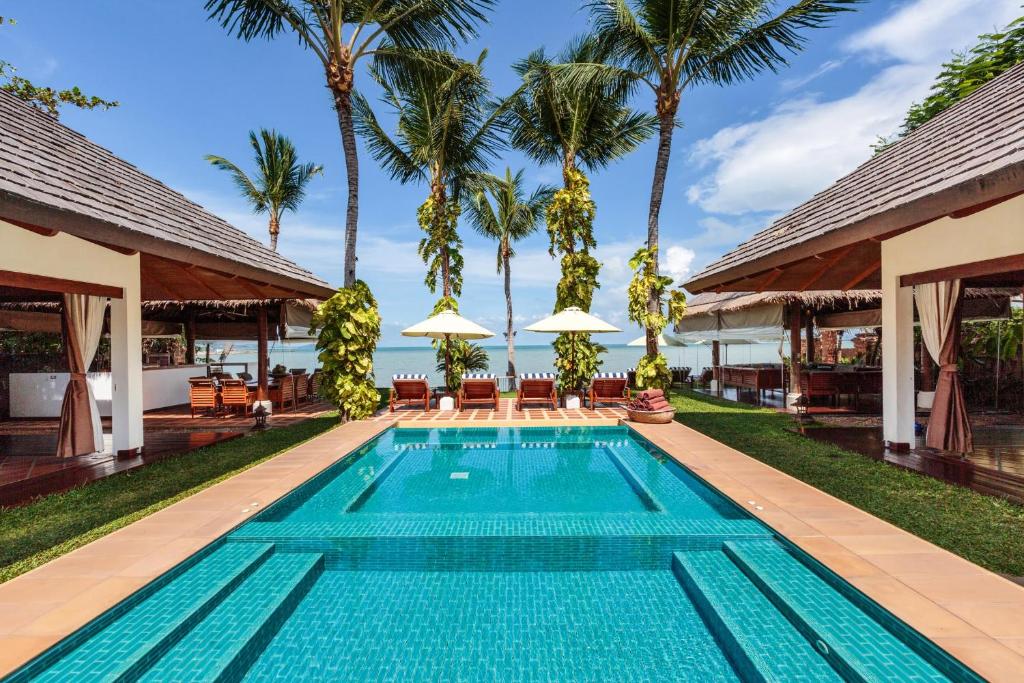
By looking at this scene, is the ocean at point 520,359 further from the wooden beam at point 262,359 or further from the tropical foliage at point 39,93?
the tropical foliage at point 39,93

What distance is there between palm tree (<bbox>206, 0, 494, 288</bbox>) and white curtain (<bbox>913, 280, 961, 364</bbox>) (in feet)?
30.5

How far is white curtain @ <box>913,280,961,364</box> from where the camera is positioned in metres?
6.69

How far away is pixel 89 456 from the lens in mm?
7172

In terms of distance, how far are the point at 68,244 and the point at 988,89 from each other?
39.6ft

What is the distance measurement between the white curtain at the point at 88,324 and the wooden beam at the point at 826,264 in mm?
10604

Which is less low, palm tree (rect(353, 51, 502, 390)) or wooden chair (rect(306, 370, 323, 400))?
palm tree (rect(353, 51, 502, 390))

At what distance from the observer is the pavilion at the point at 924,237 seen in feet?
13.7

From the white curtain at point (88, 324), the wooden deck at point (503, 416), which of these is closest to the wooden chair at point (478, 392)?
the wooden deck at point (503, 416)

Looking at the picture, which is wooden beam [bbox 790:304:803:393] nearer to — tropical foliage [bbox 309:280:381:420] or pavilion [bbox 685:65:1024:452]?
pavilion [bbox 685:65:1024:452]

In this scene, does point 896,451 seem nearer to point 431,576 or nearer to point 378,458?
point 431,576

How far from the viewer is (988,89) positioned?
21.9ft

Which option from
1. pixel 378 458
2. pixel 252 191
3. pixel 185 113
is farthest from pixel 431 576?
pixel 252 191

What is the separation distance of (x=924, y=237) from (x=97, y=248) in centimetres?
1075

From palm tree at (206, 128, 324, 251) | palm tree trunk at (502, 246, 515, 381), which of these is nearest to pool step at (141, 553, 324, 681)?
palm tree trunk at (502, 246, 515, 381)
